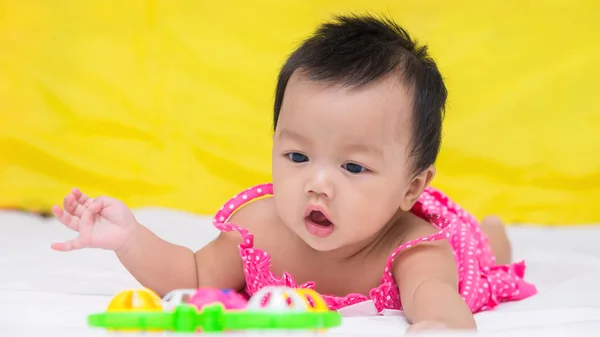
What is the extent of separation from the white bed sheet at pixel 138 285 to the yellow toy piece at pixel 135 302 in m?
0.03

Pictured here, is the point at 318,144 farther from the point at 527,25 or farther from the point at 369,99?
the point at 527,25

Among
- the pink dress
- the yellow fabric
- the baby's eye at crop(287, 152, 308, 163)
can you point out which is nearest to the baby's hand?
the pink dress

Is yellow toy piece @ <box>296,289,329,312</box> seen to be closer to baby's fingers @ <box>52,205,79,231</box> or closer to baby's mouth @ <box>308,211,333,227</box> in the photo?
baby's mouth @ <box>308,211,333,227</box>

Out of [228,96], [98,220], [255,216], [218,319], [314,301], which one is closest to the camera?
[218,319]

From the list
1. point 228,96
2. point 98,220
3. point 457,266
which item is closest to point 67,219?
point 98,220

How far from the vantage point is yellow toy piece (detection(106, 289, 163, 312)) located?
98cm

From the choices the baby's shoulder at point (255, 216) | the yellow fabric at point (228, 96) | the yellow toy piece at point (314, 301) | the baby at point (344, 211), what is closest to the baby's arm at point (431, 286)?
the baby at point (344, 211)

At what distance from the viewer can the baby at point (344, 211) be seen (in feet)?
3.86

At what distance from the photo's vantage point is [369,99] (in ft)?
3.92

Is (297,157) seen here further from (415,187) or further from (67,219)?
(67,219)

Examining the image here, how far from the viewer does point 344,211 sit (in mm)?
1187

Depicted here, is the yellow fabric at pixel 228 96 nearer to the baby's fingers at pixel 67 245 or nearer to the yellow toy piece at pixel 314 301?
the baby's fingers at pixel 67 245

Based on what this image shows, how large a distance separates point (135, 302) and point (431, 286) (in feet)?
1.29

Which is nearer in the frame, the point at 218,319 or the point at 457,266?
the point at 218,319
